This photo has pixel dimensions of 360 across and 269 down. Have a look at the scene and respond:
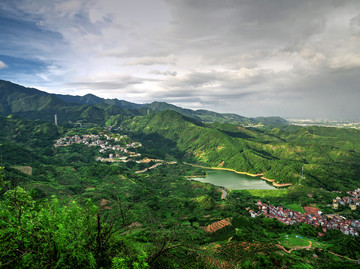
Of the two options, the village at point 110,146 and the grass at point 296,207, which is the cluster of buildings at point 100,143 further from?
the grass at point 296,207

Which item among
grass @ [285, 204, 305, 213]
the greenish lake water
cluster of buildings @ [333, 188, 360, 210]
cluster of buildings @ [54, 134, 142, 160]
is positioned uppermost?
cluster of buildings @ [54, 134, 142, 160]

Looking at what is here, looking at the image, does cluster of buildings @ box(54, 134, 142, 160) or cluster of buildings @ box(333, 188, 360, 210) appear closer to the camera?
cluster of buildings @ box(333, 188, 360, 210)

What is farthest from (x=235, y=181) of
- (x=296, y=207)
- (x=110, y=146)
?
(x=110, y=146)

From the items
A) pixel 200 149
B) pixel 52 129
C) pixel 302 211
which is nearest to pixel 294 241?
pixel 302 211

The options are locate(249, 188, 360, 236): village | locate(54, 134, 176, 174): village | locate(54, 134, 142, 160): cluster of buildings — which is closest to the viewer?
locate(249, 188, 360, 236): village

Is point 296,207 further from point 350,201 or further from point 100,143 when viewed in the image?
point 100,143

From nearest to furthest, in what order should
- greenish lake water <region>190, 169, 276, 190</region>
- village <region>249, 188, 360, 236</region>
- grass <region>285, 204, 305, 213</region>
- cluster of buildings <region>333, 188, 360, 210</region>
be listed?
village <region>249, 188, 360, 236</region> < grass <region>285, 204, 305, 213</region> < cluster of buildings <region>333, 188, 360, 210</region> < greenish lake water <region>190, 169, 276, 190</region>

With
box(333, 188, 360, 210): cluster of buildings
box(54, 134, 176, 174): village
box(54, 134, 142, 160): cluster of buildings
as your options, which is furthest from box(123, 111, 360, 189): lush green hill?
box(54, 134, 142, 160): cluster of buildings

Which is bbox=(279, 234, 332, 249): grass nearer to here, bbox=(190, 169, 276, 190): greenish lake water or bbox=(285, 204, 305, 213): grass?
bbox=(285, 204, 305, 213): grass
